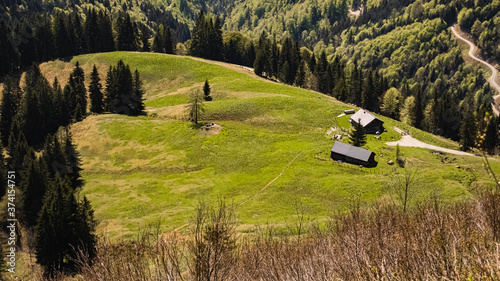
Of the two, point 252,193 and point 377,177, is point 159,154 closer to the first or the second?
point 252,193

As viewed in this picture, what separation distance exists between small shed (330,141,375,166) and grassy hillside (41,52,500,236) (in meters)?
1.65

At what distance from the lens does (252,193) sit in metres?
60.2

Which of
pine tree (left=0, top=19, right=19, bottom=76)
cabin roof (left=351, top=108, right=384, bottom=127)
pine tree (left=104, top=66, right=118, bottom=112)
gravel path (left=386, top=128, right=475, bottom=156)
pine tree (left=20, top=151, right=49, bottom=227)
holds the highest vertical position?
pine tree (left=0, top=19, right=19, bottom=76)

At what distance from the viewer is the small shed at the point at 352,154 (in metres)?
63.7

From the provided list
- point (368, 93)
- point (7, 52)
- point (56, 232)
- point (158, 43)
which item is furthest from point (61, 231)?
point (158, 43)

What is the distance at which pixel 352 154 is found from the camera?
65.0m

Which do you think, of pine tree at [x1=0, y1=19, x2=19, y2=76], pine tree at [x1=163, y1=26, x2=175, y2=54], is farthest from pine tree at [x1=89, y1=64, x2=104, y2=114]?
pine tree at [x1=163, y1=26, x2=175, y2=54]

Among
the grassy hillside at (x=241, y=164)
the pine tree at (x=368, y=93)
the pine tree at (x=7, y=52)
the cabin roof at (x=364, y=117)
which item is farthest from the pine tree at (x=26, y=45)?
the cabin roof at (x=364, y=117)

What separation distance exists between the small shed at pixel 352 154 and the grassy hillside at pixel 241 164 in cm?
165

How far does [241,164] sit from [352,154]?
882 inches

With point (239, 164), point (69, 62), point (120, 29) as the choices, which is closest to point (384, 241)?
point (239, 164)

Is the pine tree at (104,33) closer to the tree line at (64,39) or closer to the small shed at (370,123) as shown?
the tree line at (64,39)

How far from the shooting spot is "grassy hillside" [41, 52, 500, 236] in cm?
5466

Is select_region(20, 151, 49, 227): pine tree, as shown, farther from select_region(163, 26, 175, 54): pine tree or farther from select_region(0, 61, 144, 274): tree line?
select_region(163, 26, 175, 54): pine tree
